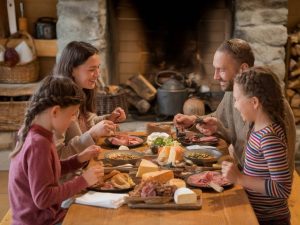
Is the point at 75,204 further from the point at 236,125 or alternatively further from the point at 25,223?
the point at 236,125

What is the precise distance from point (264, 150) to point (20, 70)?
2.86m

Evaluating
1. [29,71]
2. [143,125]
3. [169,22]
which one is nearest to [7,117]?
[29,71]

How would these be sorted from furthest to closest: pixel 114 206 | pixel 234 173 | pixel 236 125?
1. pixel 236 125
2. pixel 234 173
3. pixel 114 206

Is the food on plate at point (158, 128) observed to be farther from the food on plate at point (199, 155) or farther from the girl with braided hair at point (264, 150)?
the girl with braided hair at point (264, 150)

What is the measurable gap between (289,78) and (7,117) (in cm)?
227

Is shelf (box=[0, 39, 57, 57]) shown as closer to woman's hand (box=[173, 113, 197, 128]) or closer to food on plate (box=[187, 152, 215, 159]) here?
woman's hand (box=[173, 113, 197, 128])

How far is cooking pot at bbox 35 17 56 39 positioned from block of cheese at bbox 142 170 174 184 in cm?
267

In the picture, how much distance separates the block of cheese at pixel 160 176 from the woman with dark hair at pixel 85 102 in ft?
1.52

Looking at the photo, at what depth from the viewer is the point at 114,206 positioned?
168cm

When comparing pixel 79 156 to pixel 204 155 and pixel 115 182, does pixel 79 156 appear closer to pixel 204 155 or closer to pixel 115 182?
pixel 115 182

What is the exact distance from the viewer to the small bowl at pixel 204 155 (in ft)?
6.96

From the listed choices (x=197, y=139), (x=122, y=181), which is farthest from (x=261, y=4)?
(x=122, y=181)

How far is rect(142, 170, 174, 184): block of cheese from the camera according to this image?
1872 mm

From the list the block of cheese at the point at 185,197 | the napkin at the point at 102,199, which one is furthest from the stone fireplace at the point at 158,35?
the block of cheese at the point at 185,197
